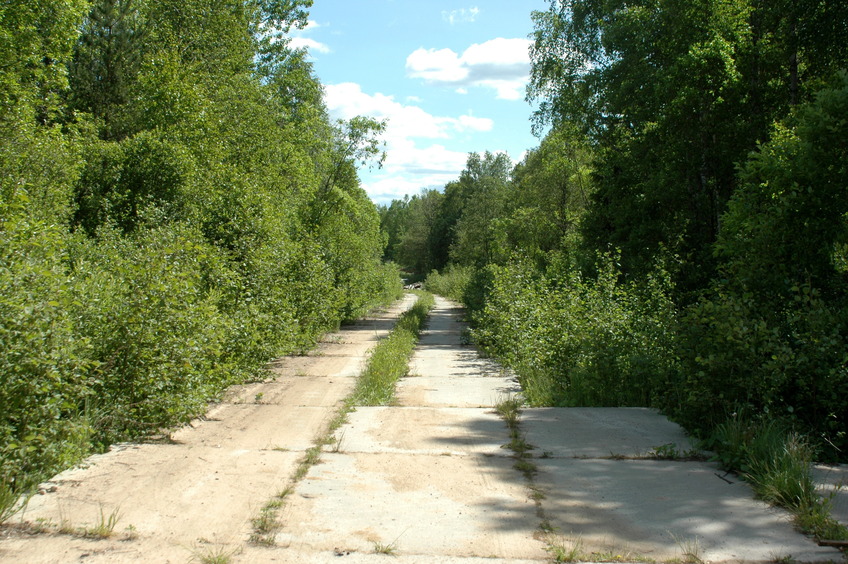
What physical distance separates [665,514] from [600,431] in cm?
237

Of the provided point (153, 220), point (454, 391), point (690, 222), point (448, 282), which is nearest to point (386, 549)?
point (454, 391)

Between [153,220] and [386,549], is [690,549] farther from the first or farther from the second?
[153,220]

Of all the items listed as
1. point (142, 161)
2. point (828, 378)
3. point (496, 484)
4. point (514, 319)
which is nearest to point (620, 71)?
point (514, 319)

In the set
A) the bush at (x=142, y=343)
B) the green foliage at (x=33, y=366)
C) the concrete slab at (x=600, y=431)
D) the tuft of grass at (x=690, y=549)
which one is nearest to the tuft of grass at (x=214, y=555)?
the green foliage at (x=33, y=366)

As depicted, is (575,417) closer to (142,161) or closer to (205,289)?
(205,289)

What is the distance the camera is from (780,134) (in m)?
12.2

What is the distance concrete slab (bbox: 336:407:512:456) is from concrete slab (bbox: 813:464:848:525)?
2.46m

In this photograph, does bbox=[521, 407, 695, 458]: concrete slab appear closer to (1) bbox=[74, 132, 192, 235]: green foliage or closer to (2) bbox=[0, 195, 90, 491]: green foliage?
(2) bbox=[0, 195, 90, 491]: green foliage

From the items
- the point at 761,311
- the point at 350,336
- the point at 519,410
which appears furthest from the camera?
the point at 350,336

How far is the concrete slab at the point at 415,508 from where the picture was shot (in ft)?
13.3

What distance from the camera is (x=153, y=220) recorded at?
10.2 metres

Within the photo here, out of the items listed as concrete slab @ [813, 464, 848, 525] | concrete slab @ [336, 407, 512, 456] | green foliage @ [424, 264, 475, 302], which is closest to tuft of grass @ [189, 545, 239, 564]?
concrete slab @ [336, 407, 512, 456]

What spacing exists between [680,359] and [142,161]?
40.4ft

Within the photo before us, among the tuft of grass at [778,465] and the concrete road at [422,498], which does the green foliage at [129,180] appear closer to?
the concrete road at [422,498]
